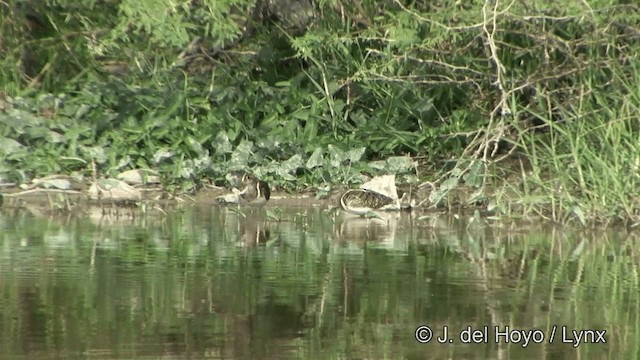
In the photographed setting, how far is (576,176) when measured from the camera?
388 inches

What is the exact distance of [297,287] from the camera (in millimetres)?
7090

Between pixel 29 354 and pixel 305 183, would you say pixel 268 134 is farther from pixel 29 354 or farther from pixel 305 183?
pixel 29 354

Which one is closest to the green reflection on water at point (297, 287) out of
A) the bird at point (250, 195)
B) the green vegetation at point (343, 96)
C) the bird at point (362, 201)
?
the bird at point (362, 201)

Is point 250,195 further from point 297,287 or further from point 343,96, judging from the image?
point 297,287

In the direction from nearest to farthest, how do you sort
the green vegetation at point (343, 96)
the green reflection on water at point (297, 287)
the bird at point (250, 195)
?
the green reflection on water at point (297, 287), the green vegetation at point (343, 96), the bird at point (250, 195)

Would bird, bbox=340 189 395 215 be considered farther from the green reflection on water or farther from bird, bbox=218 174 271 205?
bird, bbox=218 174 271 205

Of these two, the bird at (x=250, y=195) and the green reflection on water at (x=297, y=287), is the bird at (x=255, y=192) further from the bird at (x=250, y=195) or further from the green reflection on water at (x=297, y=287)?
→ the green reflection on water at (x=297, y=287)

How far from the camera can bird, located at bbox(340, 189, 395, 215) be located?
10094 mm

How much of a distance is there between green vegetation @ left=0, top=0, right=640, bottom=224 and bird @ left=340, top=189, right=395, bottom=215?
0.35m

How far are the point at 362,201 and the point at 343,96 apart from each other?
1.74 metres

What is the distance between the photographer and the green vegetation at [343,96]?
32.8 feet

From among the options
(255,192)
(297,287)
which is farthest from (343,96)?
(297,287)

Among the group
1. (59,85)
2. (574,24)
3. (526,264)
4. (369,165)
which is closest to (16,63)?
(59,85)

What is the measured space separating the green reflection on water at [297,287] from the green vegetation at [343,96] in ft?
2.62
